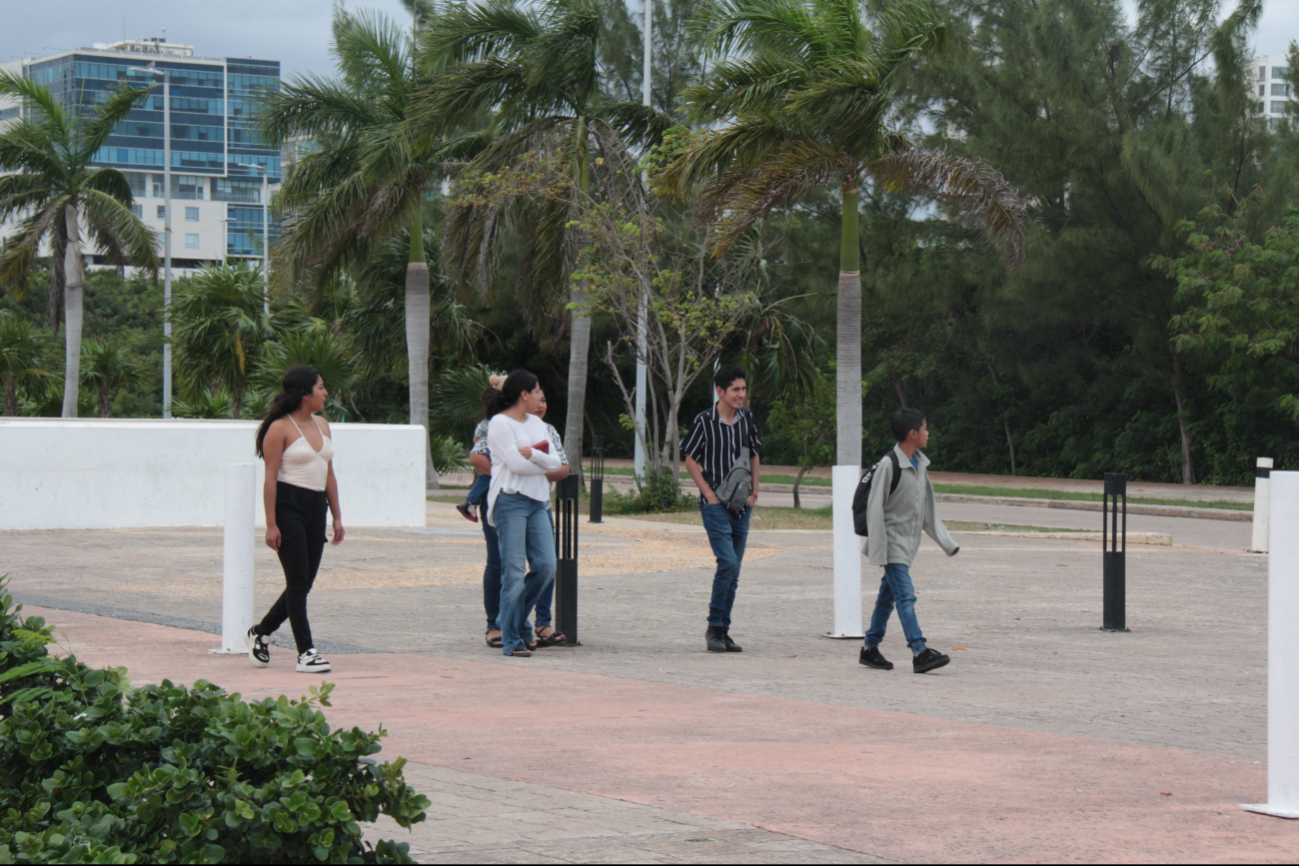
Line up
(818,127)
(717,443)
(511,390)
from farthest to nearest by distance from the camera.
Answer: (818,127) < (717,443) < (511,390)

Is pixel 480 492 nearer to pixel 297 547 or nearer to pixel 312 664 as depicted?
pixel 297 547

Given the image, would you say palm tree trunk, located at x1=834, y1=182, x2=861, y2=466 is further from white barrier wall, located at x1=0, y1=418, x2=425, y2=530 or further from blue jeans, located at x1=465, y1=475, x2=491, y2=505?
blue jeans, located at x1=465, y1=475, x2=491, y2=505

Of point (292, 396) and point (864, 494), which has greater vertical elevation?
point (292, 396)

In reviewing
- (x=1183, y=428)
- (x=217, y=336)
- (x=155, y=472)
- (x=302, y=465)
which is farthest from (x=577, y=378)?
(x=1183, y=428)

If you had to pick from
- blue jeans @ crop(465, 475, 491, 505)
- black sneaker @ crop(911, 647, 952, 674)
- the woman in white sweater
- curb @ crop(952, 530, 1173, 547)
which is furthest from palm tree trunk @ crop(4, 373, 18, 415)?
black sneaker @ crop(911, 647, 952, 674)

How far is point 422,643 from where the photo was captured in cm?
936

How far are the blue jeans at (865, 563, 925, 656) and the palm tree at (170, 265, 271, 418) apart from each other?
21.3 meters

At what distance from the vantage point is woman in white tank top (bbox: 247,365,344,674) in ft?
26.2

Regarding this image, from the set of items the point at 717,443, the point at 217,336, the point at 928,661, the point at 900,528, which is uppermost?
the point at 217,336

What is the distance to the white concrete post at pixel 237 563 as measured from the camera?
28.3 ft

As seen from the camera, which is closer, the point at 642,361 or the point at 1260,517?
the point at 1260,517

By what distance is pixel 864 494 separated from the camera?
8727 millimetres

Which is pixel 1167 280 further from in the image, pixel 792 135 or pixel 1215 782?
pixel 1215 782

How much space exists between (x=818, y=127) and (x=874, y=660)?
467 inches
